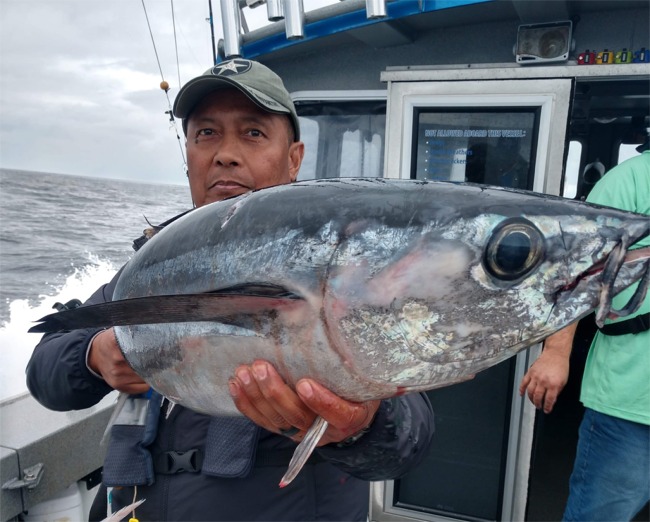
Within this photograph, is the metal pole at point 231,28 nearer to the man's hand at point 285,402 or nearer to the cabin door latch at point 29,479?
the cabin door latch at point 29,479

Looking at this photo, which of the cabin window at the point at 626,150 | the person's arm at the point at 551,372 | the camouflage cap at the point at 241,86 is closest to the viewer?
the camouflage cap at the point at 241,86

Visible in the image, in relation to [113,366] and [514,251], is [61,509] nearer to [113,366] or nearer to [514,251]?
[113,366]

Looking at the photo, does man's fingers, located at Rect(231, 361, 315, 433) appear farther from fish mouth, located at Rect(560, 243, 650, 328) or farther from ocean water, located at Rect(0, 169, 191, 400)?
ocean water, located at Rect(0, 169, 191, 400)

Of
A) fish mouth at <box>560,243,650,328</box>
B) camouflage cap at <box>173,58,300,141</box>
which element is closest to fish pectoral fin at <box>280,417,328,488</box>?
fish mouth at <box>560,243,650,328</box>

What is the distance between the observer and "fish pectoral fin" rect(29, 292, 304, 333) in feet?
3.57

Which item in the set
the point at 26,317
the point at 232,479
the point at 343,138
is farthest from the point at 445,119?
the point at 26,317

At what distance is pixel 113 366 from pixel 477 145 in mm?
2356

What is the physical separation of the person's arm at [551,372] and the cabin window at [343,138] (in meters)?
1.70

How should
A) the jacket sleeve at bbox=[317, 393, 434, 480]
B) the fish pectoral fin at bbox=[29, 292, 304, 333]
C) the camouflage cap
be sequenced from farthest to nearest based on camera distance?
1. the camouflage cap
2. the jacket sleeve at bbox=[317, 393, 434, 480]
3. the fish pectoral fin at bbox=[29, 292, 304, 333]

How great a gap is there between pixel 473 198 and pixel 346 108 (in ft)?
9.68

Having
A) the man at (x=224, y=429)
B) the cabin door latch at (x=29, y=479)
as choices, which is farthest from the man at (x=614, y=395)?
the cabin door latch at (x=29, y=479)

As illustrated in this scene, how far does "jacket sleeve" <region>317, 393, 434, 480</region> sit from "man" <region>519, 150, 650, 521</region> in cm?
110

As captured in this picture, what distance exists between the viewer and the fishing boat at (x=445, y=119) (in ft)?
9.45

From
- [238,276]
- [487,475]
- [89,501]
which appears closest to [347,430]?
[238,276]
